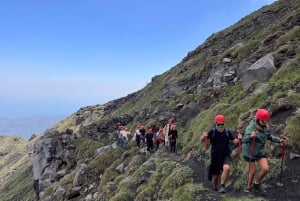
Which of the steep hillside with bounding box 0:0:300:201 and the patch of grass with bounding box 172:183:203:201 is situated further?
the steep hillside with bounding box 0:0:300:201

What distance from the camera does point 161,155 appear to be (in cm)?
2762

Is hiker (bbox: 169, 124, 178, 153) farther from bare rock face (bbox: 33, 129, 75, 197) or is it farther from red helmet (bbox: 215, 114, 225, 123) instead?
bare rock face (bbox: 33, 129, 75, 197)

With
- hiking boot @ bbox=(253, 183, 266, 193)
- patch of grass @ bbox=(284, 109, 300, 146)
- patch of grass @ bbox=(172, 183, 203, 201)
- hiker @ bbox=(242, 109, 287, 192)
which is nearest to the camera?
hiker @ bbox=(242, 109, 287, 192)

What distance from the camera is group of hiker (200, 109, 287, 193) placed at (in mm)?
12289

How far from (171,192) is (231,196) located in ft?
14.1

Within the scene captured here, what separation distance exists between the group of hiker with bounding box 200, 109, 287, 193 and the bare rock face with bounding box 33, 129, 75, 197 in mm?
32153

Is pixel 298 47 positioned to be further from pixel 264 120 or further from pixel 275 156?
pixel 264 120

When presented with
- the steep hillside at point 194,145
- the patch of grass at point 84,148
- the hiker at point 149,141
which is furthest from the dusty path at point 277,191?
the patch of grass at point 84,148

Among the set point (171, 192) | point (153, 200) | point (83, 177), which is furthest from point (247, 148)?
point (83, 177)

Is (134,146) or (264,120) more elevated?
(264,120)

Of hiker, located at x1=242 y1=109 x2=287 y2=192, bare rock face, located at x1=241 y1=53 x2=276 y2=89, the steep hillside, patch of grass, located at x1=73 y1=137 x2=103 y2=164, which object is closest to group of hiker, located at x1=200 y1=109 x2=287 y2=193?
hiker, located at x1=242 y1=109 x2=287 y2=192

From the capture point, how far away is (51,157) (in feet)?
153

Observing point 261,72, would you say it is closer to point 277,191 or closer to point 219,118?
point 277,191

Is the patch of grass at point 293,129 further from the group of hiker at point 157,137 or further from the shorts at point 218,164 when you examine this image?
the group of hiker at point 157,137
